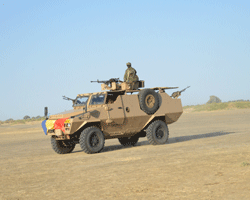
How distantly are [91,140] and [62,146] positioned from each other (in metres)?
1.51

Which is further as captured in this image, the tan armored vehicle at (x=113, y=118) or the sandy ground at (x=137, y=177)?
the tan armored vehicle at (x=113, y=118)

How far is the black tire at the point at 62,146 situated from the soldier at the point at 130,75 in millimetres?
3247

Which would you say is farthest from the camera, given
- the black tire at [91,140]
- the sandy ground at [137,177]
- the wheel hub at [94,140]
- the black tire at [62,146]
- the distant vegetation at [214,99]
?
the distant vegetation at [214,99]

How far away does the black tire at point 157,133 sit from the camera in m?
13.6

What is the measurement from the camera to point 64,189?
260 inches

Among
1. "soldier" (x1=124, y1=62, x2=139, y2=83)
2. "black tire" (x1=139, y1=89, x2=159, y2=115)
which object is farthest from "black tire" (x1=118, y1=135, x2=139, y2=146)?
"soldier" (x1=124, y1=62, x2=139, y2=83)

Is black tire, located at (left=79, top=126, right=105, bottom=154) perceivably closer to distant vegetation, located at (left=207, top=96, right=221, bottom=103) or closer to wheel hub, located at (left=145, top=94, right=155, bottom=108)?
wheel hub, located at (left=145, top=94, right=155, bottom=108)

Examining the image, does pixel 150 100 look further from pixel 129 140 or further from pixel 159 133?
pixel 129 140

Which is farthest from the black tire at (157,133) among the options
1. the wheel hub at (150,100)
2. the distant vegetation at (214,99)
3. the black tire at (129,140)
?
the distant vegetation at (214,99)

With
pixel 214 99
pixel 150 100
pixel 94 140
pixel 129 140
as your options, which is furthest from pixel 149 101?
pixel 214 99

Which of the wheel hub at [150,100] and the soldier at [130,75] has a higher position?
the soldier at [130,75]

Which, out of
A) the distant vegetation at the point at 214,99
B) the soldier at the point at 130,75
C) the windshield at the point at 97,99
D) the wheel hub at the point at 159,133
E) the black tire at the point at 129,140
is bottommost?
the distant vegetation at the point at 214,99

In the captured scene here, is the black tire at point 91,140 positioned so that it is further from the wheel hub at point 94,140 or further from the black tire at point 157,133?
the black tire at point 157,133

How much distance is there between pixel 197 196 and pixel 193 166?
2564mm
